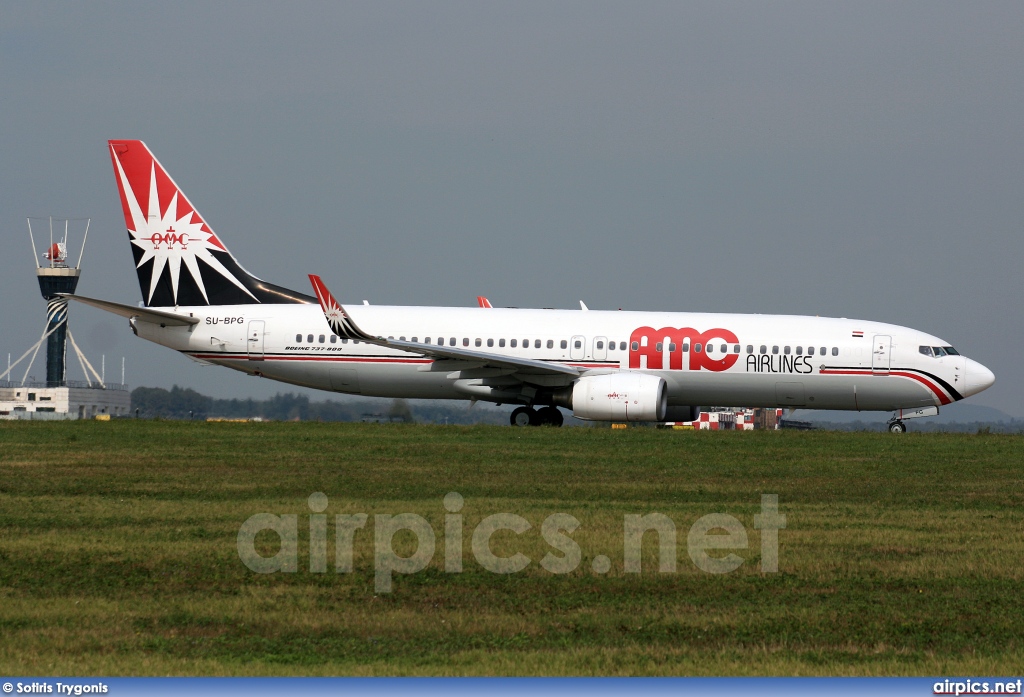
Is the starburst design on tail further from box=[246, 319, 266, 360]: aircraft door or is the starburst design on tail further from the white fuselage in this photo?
box=[246, 319, 266, 360]: aircraft door

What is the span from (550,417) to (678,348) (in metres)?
3.68

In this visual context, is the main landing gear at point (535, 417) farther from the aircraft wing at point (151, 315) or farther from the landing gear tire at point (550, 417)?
the aircraft wing at point (151, 315)

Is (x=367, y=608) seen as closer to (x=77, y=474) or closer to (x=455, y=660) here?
(x=455, y=660)

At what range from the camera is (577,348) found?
31625 mm

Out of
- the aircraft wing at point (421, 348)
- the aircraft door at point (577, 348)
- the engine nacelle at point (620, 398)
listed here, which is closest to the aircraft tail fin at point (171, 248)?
the aircraft wing at point (421, 348)

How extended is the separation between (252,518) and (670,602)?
16.5ft

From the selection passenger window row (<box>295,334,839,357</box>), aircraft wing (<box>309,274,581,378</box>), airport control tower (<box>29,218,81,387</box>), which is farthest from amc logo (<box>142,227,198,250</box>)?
airport control tower (<box>29,218,81,387</box>)

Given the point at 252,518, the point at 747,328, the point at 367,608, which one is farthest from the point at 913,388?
the point at 367,608

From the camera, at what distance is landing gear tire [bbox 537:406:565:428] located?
32.1m

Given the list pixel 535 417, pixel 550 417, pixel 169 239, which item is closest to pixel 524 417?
pixel 535 417

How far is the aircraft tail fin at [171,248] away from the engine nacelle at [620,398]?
859cm

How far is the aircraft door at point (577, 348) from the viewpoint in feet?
104

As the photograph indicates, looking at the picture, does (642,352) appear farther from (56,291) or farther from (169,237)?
(56,291)

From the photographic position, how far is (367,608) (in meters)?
9.46
